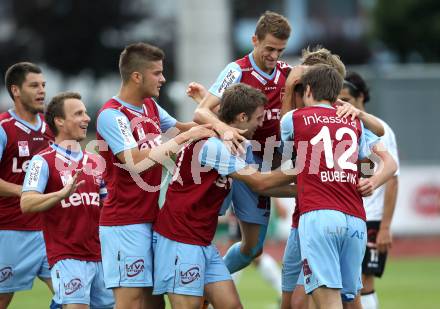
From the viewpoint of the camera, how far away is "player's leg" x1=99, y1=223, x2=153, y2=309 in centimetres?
814

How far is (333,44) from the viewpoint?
5197 cm

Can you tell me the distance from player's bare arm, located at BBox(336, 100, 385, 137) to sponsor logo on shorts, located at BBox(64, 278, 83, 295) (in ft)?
9.00

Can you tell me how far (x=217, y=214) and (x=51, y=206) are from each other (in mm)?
1388

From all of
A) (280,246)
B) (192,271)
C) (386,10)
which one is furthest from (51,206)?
(386,10)

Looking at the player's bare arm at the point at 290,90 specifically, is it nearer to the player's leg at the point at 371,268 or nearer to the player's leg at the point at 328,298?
the player's leg at the point at 328,298

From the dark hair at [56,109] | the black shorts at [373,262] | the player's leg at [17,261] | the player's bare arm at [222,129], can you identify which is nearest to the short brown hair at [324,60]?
the player's bare arm at [222,129]

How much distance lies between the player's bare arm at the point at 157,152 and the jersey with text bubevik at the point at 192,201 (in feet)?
0.36

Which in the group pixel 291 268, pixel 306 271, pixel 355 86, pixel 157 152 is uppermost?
pixel 355 86

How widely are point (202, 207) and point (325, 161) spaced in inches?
44.5

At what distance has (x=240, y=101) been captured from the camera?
792 cm

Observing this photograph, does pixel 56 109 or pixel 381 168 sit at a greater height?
pixel 56 109

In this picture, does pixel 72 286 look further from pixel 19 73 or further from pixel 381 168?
pixel 381 168

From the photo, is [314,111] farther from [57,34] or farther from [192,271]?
[57,34]

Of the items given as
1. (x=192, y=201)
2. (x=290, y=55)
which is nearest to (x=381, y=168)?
(x=192, y=201)
